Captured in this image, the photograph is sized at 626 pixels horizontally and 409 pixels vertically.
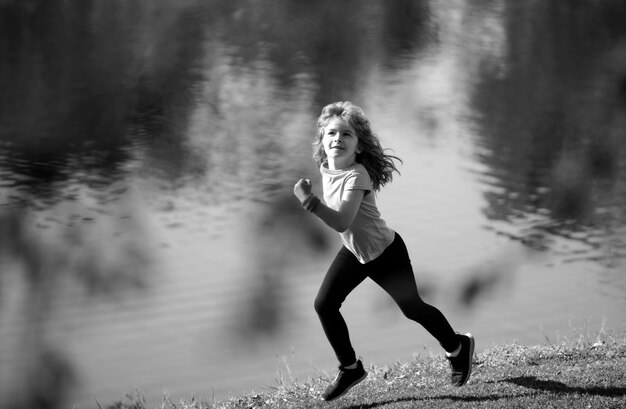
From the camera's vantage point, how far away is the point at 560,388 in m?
5.05

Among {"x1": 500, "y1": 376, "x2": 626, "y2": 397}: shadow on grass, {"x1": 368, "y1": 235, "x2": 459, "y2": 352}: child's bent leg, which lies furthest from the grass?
{"x1": 368, "y1": 235, "x2": 459, "y2": 352}: child's bent leg

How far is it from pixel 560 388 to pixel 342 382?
1025mm

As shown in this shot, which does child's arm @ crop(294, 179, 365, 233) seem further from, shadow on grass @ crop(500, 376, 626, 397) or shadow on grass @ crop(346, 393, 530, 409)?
shadow on grass @ crop(500, 376, 626, 397)

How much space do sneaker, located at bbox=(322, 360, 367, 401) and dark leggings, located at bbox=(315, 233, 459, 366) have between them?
0.19 metres

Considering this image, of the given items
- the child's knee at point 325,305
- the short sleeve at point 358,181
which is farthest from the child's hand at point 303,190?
the child's knee at point 325,305

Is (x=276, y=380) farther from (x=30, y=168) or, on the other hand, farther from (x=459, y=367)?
(x=30, y=168)

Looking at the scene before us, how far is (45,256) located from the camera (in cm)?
A: 977

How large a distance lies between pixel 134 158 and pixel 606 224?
18.7ft

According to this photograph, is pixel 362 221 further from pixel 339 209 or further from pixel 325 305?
pixel 325 305

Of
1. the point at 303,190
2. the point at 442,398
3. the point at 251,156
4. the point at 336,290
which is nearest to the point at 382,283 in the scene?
the point at 336,290

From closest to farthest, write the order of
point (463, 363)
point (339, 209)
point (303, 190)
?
point (303, 190)
point (339, 209)
point (463, 363)

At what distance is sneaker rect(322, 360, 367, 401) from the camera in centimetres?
512

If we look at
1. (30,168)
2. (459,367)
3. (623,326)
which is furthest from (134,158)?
(459,367)

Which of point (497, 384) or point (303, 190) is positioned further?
point (497, 384)
